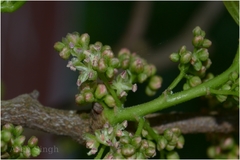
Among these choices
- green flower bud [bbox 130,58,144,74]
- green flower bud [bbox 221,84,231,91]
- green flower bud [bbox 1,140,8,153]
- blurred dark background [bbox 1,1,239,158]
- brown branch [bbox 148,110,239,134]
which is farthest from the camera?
blurred dark background [bbox 1,1,239,158]

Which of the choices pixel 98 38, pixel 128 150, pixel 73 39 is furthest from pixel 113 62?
pixel 98 38

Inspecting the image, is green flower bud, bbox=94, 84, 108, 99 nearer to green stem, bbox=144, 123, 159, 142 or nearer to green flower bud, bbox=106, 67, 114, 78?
green flower bud, bbox=106, 67, 114, 78

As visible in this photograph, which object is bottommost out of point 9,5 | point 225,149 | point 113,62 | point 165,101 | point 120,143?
point 225,149

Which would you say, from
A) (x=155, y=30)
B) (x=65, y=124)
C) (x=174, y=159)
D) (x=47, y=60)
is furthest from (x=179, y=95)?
(x=47, y=60)

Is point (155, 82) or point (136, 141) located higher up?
point (155, 82)

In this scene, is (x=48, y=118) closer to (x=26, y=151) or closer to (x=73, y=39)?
(x=26, y=151)

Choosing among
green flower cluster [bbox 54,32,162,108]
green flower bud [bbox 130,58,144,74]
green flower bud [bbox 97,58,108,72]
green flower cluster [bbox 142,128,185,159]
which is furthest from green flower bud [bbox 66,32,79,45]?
green flower cluster [bbox 142,128,185,159]

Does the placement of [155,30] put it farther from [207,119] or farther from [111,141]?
[111,141]
